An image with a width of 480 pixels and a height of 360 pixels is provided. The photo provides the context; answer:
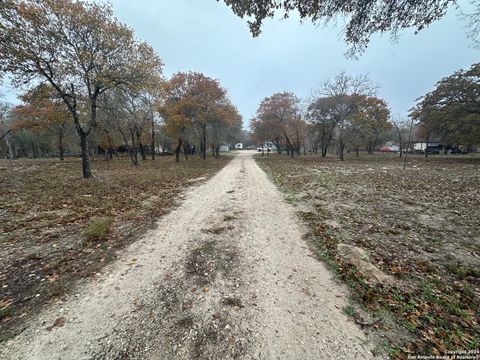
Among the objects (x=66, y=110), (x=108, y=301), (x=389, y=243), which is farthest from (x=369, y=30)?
(x=66, y=110)

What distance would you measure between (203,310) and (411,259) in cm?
399

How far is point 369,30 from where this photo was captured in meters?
5.46

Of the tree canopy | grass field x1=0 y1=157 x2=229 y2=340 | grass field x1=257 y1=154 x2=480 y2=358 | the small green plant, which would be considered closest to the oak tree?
grass field x1=0 y1=157 x2=229 y2=340

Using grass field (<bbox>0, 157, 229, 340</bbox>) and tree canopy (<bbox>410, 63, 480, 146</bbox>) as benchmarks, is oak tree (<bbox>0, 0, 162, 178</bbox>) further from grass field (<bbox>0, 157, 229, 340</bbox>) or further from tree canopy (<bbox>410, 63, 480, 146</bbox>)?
tree canopy (<bbox>410, 63, 480, 146</bbox>)

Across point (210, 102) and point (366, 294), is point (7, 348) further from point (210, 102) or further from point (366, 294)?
point (210, 102)

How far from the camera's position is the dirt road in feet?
6.87

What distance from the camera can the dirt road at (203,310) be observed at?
209 centimetres

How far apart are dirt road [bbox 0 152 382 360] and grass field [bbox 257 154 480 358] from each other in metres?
0.40

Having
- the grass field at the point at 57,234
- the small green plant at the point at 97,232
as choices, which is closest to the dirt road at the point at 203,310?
the grass field at the point at 57,234

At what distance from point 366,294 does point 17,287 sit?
5277 millimetres

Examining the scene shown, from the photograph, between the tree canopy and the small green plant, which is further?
the tree canopy

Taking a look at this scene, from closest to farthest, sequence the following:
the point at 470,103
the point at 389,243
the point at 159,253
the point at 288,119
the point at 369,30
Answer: the point at 159,253, the point at 389,243, the point at 369,30, the point at 470,103, the point at 288,119

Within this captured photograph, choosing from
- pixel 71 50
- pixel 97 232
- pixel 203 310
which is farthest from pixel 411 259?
pixel 71 50

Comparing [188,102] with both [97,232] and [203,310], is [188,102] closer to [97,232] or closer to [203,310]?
[97,232]
